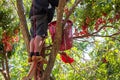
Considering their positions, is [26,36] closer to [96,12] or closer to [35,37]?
[35,37]

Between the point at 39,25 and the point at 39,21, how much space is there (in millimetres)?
70

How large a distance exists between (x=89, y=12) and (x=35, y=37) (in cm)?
156

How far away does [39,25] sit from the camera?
3.92 m

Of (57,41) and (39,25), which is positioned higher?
(39,25)

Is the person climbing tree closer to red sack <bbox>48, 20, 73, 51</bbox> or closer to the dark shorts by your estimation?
the dark shorts

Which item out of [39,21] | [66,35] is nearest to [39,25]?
[39,21]

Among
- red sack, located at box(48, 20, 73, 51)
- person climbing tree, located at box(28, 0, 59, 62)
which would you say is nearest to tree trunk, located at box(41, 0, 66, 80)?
person climbing tree, located at box(28, 0, 59, 62)

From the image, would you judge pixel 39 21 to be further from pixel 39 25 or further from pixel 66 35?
pixel 66 35

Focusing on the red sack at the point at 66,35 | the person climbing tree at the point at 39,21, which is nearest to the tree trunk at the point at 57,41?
the person climbing tree at the point at 39,21

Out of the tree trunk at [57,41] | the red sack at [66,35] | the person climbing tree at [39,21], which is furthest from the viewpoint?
the red sack at [66,35]

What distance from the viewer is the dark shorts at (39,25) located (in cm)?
389

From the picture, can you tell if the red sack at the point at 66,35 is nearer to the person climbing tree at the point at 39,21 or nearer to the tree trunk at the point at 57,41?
the person climbing tree at the point at 39,21

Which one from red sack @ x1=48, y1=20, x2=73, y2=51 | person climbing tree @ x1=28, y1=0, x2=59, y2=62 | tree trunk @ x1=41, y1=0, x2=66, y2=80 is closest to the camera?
tree trunk @ x1=41, y1=0, x2=66, y2=80

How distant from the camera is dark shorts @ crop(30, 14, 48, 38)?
389cm
